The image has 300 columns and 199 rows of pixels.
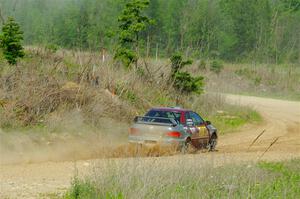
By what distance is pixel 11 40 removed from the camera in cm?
2600

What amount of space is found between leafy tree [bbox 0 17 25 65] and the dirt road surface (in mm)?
8023

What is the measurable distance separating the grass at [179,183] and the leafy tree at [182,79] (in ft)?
63.7

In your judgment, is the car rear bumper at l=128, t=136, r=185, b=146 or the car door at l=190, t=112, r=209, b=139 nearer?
the car rear bumper at l=128, t=136, r=185, b=146

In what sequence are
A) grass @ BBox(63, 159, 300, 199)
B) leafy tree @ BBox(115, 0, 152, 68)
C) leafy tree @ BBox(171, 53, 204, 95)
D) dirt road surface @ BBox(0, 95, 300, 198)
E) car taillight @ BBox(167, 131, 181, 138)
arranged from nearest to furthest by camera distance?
grass @ BBox(63, 159, 300, 199), dirt road surface @ BBox(0, 95, 300, 198), car taillight @ BBox(167, 131, 181, 138), leafy tree @ BBox(171, 53, 204, 95), leafy tree @ BBox(115, 0, 152, 68)

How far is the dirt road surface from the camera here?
14.0 metres

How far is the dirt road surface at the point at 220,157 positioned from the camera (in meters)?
14.0

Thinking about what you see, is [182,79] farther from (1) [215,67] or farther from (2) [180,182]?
(1) [215,67]

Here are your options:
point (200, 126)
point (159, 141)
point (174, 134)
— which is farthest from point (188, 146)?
point (200, 126)

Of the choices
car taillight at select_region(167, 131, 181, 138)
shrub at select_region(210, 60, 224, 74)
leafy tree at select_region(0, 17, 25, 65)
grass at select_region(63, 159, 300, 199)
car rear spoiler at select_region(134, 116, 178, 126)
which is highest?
leafy tree at select_region(0, 17, 25, 65)

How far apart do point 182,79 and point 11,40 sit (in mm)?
9570

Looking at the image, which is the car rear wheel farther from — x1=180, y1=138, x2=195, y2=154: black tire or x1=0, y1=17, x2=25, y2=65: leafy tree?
x1=0, y1=17, x2=25, y2=65: leafy tree

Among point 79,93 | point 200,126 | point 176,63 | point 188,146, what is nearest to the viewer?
point 188,146

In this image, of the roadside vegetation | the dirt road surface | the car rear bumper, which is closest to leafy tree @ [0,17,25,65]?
the roadside vegetation

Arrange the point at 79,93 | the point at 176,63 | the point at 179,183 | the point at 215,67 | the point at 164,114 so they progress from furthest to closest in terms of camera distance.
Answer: the point at 215,67, the point at 176,63, the point at 79,93, the point at 164,114, the point at 179,183
